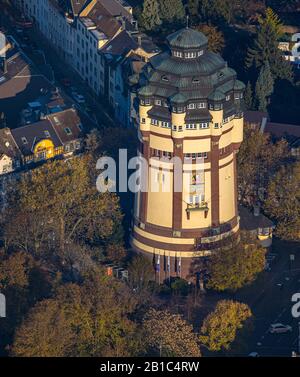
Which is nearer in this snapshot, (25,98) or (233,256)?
(233,256)

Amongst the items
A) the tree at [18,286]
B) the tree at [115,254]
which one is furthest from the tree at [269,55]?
A: the tree at [18,286]

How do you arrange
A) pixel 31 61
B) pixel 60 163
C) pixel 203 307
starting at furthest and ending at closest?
pixel 31 61 < pixel 60 163 < pixel 203 307

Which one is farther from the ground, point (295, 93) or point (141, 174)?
point (141, 174)

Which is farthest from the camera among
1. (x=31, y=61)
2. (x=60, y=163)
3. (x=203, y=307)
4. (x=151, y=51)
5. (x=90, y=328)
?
(x=31, y=61)

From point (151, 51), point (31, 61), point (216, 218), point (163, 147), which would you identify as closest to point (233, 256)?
point (216, 218)

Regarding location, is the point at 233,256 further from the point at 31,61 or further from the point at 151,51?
the point at 31,61

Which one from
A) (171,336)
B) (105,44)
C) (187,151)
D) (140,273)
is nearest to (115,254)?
(140,273)

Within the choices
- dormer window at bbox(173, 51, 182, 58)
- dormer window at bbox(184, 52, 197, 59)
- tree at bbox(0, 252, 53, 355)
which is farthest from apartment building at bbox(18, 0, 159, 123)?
tree at bbox(0, 252, 53, 355)
